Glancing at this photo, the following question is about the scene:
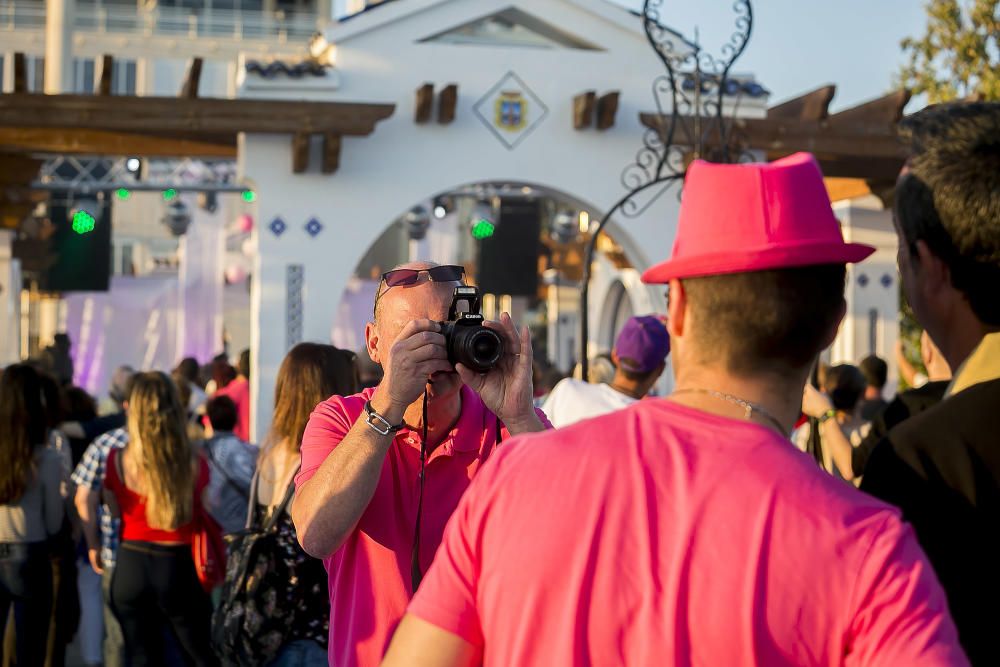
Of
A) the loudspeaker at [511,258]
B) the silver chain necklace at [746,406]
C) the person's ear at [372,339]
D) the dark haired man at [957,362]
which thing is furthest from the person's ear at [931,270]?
the loudspeaker at [511,258]

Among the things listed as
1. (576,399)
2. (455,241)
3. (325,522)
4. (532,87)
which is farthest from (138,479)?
(455,241)

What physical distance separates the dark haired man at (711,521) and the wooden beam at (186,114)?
450 inches

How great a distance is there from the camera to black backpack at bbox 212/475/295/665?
4.36m

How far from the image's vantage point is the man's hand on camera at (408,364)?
282 centimetres

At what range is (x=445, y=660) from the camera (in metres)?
1.85

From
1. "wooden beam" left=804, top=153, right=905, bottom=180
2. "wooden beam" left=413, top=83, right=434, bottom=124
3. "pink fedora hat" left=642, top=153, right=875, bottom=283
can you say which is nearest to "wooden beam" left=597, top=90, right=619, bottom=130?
"wooden beam" left=413, top=83, right=434, bottom=124

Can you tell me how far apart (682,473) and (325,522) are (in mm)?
1258

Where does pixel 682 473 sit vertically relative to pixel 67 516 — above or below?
above

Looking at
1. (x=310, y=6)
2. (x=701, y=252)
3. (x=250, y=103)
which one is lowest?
(x=701, y=252)

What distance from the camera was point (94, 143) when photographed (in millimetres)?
13398

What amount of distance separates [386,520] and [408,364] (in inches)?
15.5

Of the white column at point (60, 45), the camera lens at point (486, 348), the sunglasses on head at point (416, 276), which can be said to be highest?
the white column at point (60, 45)

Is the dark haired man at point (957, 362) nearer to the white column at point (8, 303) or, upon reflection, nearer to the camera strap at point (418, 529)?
the camera strap at point (418, 529)

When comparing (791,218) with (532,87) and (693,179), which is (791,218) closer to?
(693,179)
